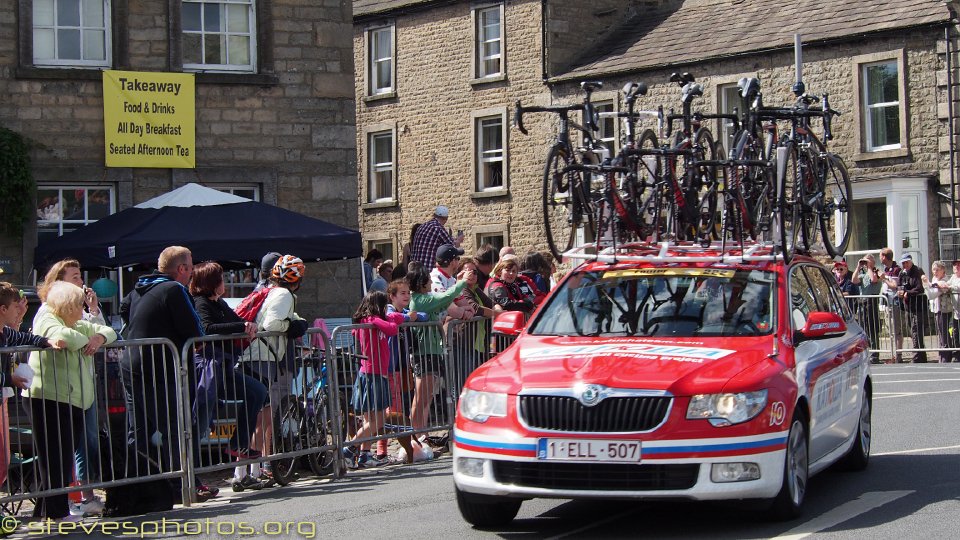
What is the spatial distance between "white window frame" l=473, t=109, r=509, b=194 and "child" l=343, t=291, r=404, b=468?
28581 millimetres

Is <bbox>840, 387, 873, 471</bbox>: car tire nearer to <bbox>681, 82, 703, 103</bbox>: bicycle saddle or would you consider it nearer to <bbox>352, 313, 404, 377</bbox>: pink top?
<bbox>681, 82, 703, 103</bbox>: bicycle saddle

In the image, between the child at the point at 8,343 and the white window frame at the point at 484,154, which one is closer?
the child at the point at 8,343

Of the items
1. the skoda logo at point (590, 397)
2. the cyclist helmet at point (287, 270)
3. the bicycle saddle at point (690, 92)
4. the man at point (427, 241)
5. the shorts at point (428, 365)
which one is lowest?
the shorts at point (428, 365)

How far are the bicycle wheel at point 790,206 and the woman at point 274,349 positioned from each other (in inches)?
152

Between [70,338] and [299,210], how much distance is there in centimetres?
1199

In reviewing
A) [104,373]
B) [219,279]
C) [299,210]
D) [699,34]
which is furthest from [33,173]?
[699,34]

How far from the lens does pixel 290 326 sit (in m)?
12.0

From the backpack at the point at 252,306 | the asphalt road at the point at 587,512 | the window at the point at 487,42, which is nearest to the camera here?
the asphalt road at the point at 587,512

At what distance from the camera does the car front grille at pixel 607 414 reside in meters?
8.47

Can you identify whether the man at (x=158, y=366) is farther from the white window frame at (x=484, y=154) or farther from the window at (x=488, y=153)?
the window at (x=488, y=153)

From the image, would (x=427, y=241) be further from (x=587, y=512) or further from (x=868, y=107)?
(x=868, y=107)

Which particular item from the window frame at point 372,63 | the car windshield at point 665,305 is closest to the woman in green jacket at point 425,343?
the car windshield at point 665,305

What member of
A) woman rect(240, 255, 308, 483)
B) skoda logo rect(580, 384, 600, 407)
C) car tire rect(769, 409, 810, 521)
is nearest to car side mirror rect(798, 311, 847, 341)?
car tire rect(769, 409, 810, 521)

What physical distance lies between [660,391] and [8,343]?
174 inches
